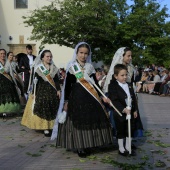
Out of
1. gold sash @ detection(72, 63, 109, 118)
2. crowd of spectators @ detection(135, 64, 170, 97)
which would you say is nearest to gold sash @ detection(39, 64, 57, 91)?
gold sash @ detection(72, 63, 109, 118)

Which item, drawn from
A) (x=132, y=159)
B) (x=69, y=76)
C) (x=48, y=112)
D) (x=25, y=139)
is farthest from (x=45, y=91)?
(x=132, y=159)

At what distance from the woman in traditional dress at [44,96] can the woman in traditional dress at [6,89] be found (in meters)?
1.94

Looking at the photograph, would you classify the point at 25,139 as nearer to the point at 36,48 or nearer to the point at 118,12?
the point at 118,12

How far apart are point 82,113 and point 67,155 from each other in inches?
29.4

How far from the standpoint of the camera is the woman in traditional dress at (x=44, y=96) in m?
7.47

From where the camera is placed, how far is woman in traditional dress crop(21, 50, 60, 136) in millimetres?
7469

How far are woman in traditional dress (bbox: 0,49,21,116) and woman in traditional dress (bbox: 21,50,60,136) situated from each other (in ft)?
6.38

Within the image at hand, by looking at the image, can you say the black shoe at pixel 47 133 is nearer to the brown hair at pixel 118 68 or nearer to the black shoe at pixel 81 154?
the black shoe at pixel 81 154

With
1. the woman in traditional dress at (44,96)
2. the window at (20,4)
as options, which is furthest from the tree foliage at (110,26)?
the woman in traditional dress at (44,96)

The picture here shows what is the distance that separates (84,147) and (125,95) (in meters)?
0.94

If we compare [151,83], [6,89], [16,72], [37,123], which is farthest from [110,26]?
[37,123]

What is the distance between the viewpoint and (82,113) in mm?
5480

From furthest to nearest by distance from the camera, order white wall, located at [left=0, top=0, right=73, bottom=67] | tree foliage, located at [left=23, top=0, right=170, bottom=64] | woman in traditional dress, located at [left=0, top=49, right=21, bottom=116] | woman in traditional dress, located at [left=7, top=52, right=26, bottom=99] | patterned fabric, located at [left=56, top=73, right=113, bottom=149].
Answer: white wall, located at [left=0, top=0, right=73, bottom=67], tree foliage, located at [left=23, top=0, right=170, bottom=64], woman in traditional dress, located at [left=7, top=52, right=26, bottom=99], woman in traditional dress, located at [left=0, top=49, right=21, bottom=116], patterned fabric, located at [left=56, top=73, right=113, bottom=149]

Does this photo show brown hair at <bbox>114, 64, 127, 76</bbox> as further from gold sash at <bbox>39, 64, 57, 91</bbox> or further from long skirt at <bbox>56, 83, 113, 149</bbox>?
gold sash at <bbox>39, 64, 57, 91</bbox>
